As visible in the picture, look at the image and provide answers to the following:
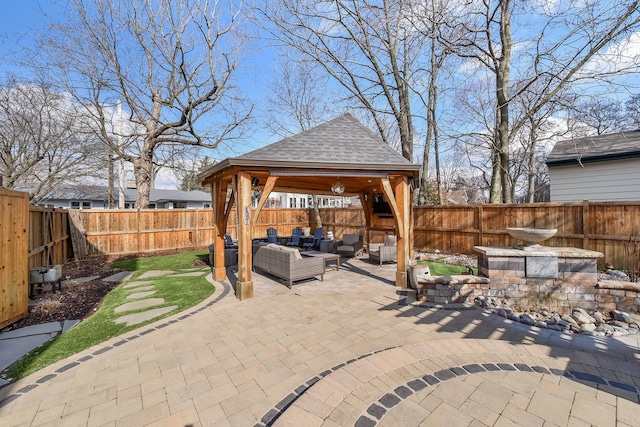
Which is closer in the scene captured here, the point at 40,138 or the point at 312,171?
the point at 312,171

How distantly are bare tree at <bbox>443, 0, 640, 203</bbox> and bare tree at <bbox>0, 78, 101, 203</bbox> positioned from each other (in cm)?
1714

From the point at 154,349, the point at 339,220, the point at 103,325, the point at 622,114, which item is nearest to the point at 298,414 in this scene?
the point at 154,349

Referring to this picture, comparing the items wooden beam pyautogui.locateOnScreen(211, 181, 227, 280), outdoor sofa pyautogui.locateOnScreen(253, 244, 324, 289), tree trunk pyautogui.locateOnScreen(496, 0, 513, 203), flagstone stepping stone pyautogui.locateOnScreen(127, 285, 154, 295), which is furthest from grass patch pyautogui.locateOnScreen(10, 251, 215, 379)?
tree trunk pyautogui.locateOnScreen(496, 0, 513, 203)

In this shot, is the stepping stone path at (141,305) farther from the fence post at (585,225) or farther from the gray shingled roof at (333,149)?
the fence post at (585,225)

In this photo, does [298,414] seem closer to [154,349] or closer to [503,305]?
[154,349]

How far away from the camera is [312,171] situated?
19.8ft

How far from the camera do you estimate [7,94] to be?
11789mm

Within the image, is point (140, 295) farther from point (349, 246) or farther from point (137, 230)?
point (137, 230)

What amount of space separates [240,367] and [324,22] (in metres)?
13.9

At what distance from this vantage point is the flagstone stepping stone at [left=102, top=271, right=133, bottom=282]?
761cm

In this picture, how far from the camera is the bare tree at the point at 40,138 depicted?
39.4 feet

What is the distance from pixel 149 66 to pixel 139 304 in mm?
12429

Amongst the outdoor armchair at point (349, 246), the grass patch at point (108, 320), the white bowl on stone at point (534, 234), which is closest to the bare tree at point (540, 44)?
the outdoor armchair at point (349, 246)

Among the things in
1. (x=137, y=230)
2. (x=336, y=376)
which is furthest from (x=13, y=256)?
(x=137, y=230)
